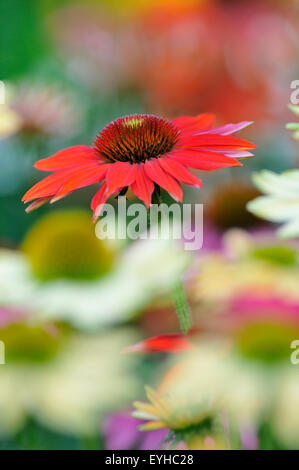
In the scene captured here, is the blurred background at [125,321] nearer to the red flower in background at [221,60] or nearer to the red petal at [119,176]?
the red petal at [119,176]

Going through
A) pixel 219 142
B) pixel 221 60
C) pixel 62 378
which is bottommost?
pixel 62 378

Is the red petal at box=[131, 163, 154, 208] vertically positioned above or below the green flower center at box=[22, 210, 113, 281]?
below

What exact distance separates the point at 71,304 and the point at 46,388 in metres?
0.07

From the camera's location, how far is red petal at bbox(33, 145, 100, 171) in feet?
1.09

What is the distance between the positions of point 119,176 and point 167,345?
0.08 meters

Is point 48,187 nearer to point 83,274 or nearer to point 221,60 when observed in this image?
point 83,274

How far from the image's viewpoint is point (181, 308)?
296mm

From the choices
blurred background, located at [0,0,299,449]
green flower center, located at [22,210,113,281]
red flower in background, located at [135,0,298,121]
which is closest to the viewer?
blurred background, located at [0,0,299,449]

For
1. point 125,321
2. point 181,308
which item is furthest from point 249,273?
point 125,321

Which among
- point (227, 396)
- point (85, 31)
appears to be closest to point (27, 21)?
point (85, 31)

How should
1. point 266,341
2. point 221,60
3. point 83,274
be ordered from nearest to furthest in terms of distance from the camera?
point 266,341 < point 83,274 < point 221,60

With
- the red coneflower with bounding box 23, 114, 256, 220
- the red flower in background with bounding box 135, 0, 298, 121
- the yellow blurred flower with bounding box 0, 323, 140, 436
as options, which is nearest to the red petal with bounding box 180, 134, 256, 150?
the red coneflower with bounding box 23, 114, 256, 220

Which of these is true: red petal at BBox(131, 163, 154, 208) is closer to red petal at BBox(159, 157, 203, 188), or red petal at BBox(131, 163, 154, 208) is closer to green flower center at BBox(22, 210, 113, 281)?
red petal at BBox(159, 157, 203, 188)

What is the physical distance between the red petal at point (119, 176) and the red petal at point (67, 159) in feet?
0.06
